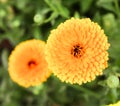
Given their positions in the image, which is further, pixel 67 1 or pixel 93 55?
pixel 67 1

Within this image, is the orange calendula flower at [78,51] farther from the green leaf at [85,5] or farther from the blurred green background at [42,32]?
the green leaf at [85,5]

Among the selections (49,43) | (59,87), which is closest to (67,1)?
(59,87)

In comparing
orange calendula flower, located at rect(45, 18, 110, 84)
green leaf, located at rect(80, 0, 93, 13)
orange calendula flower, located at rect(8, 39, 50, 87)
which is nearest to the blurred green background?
green leaf, located at rect(80, 0, 93, 13)

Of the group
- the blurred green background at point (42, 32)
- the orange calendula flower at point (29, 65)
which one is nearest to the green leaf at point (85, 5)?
the blurred green background at point (42, 32)

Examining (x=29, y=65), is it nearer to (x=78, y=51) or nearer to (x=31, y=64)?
(x=31, y=64)

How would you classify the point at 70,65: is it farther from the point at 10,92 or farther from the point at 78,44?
the point at 10,92

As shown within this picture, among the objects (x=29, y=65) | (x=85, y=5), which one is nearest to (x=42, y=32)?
(x=85, y=5)
